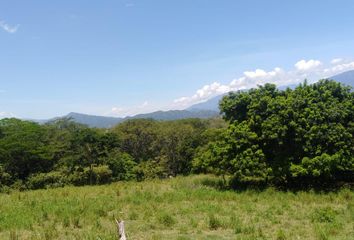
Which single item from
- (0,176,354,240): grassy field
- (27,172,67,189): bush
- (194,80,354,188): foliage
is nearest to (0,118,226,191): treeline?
(27,172,67,189): bush

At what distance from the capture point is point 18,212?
47.2 feet

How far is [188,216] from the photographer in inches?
526

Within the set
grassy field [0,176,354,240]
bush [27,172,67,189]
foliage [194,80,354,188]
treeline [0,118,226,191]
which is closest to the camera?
grassy field [0,176,354,240]

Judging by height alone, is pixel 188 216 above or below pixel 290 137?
below

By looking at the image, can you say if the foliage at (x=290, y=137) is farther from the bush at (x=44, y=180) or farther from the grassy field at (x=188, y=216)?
the bush at (x=44, y=180)

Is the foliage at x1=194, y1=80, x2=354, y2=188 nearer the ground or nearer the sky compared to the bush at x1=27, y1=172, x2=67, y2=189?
nearer the sky

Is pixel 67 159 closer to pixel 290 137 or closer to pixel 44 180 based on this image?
pixel 44 180

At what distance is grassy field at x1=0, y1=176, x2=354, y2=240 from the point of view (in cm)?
1082

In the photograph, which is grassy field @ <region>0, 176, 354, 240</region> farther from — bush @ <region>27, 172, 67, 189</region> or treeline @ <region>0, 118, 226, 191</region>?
treeline @ <region>0, 118, 226, 191</region>

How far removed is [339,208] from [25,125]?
1335 inches

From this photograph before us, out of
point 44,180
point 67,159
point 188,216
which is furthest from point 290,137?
point 67,159

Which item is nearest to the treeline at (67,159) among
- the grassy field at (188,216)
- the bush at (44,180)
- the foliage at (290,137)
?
the bush at (44,180)

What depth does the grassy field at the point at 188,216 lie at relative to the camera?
10820 mm

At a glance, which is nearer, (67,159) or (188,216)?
(188,216)
